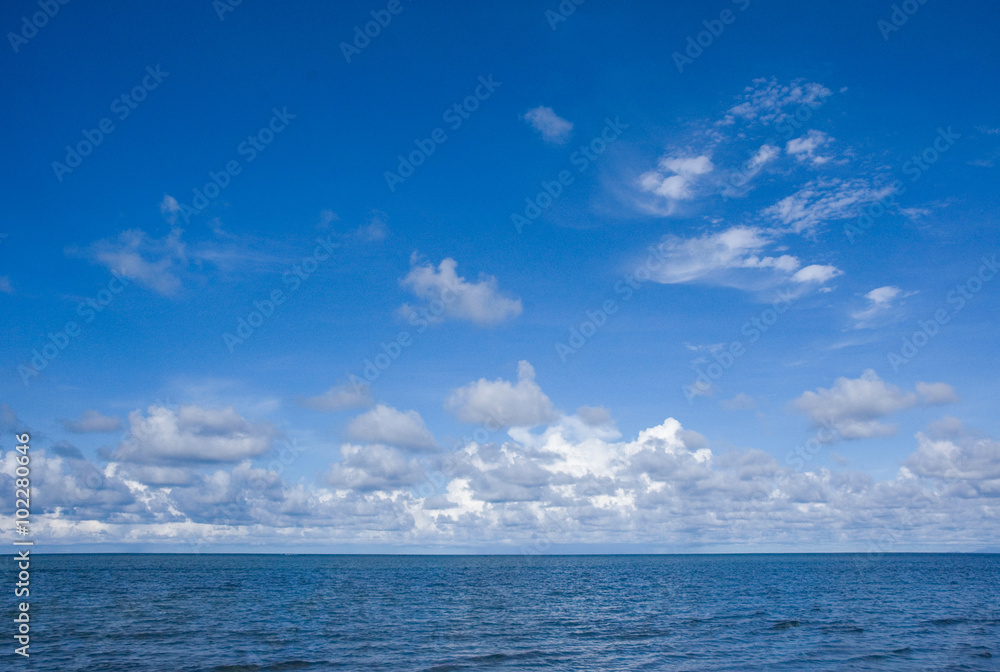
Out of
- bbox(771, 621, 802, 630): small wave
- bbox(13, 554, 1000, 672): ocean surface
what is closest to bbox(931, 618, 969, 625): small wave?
bbox(13, 554, 1000, 672): ocean surface

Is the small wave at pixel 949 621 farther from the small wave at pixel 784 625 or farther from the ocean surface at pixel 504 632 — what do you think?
the small wave at pixel 784 625

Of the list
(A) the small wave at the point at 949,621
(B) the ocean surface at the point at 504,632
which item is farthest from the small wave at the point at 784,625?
(A) the small wave at the point at 949,621

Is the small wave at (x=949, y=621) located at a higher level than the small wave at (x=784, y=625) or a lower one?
lower

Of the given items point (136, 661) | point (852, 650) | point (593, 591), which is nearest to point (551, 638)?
point (852, 650)

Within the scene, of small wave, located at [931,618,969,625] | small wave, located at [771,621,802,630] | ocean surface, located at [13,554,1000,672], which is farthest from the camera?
small wave, located at [931,618,969,625]

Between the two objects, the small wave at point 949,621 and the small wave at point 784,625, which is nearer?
the small wave at point 784,625

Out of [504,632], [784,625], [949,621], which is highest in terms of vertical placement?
[504,632]

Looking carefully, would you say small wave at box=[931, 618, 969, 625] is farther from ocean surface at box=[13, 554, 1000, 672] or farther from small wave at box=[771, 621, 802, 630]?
small wave at box=[771, 621, 802, 630]

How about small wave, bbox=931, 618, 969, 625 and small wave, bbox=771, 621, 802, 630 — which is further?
small wave, bbox=931, 618, 969, 625

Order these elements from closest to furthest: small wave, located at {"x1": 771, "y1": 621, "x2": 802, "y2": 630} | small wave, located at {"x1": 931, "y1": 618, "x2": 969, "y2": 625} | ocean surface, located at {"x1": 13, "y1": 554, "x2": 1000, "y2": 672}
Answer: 1. ocean surface, located at {"x1": 13, "y1": 554, "x2": 1000, "y2": 672}
2. small wave, located at {"x1": 771, "y1": 621, "x2": 802, "y2": 630}
3. small wave, located at {"x1": 931, "y1": 618, "x2": 969, "y2": 625}

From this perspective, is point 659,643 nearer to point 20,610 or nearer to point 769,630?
point 769,630

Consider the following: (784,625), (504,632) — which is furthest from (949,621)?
(504,632)

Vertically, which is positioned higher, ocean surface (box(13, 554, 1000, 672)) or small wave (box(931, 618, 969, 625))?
ocean surface (box(13, 554, 1000, 672))

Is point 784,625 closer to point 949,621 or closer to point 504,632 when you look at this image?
point 949,621
